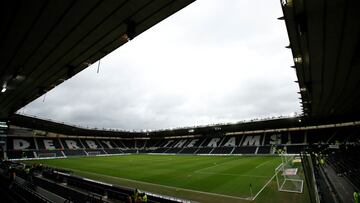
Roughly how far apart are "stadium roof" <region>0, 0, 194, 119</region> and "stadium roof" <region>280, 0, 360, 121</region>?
384cm

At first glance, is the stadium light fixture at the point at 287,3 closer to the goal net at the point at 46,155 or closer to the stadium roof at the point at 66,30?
the stadium roof at the point at 66,30

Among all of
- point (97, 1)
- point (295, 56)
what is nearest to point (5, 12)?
point (97, 1)

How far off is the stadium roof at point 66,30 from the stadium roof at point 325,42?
12.6 ft

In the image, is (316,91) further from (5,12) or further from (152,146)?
(152,146)

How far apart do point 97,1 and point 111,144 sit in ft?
250

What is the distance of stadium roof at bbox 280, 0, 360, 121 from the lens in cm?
653

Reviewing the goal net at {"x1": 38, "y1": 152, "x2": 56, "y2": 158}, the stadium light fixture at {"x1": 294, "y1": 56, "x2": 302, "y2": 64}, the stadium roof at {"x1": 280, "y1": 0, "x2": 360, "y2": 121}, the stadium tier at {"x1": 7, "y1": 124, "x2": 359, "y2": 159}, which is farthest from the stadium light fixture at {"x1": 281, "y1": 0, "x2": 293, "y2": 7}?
the goal net at {"x1": 38, "y1": 152, "x2": 56, "y2": 158}

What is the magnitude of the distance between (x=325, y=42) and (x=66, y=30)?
→ 385 inches

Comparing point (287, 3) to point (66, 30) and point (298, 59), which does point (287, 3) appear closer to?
point (298, 59)

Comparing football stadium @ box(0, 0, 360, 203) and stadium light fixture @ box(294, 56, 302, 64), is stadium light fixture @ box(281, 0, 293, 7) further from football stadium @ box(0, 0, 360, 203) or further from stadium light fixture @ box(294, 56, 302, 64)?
stadium light fixture @ box(294, 56, 302, 64)

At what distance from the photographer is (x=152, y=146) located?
80.9 metres

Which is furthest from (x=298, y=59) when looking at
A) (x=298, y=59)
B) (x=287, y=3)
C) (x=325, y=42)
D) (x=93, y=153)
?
(x=93, y=153)

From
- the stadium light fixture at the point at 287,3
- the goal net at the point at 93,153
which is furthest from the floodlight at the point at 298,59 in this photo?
the goal net at the point at 93,153

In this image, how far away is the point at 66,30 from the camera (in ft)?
23.4
